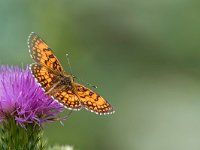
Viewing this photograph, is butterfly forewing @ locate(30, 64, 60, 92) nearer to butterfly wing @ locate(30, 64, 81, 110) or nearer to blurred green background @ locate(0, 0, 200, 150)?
butterfly wing @ locate(30, 64, 81, 110)

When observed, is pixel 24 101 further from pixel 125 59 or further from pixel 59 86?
pixel 125 59

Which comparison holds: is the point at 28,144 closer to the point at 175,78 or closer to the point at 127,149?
the point at 127,149

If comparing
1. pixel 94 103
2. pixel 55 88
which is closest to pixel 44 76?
pixel 55 88

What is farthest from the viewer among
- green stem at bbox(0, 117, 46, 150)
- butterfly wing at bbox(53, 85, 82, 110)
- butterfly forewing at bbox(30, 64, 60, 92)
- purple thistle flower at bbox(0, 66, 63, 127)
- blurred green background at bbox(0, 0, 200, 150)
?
blurred green background at bbox(0, 0, 200, 150)

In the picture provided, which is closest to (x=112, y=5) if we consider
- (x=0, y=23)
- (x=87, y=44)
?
(x=87, y=44)

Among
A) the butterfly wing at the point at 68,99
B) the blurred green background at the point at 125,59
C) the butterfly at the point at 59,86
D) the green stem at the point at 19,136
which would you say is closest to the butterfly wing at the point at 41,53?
the butterfly at the point at 59,86

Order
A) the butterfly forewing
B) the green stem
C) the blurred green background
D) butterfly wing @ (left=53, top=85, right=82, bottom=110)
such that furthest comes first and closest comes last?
the blurred green background → the green stem → the butterfly forewing → butterfly wing @ (left=53, top=85, right=82, bottom=110)

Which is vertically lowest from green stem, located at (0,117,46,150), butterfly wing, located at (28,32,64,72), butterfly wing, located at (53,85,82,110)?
green stem, located at (0,117,46,150)

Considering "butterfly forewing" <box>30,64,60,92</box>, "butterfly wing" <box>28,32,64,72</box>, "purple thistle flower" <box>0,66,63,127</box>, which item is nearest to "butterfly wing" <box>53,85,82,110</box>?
"butterfly forewing" <box>30,64,60,92</box>
